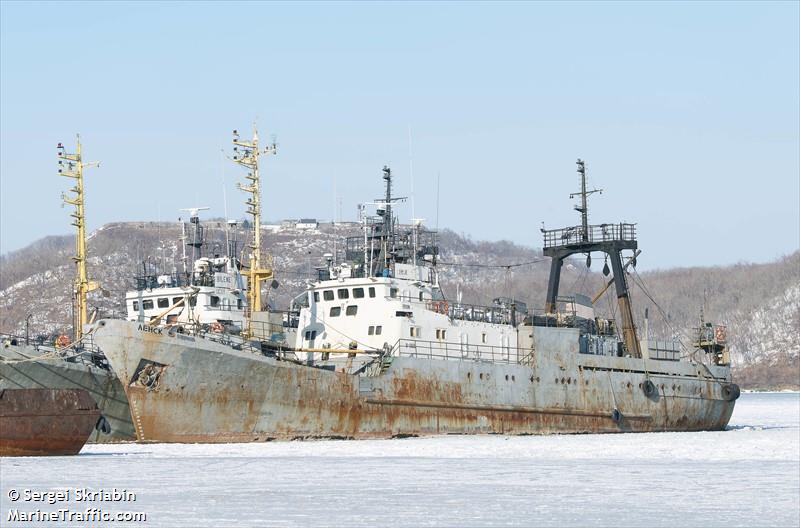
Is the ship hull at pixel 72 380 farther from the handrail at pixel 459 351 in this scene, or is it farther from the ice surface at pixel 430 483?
the handrail at pixel 459 351

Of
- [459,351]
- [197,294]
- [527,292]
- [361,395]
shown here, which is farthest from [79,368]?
[527,292]

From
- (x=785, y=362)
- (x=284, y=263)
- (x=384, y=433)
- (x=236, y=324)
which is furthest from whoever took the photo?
(x=284, y=263)

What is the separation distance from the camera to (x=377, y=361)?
36.5m

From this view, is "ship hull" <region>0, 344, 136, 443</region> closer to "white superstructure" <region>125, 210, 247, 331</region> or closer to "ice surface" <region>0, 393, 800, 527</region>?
"ice surface" <region>0, 393, 800, 527</region>

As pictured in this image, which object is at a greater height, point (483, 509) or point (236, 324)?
point (236, 324)

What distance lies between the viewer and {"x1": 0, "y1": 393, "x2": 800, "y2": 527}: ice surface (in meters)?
18.1

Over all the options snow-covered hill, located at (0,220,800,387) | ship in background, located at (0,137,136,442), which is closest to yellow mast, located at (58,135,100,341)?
ship in background, located at (0,137,136,442)

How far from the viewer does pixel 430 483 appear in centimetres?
2255

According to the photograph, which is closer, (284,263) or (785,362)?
(785,362)

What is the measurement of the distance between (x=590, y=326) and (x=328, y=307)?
11438 mm

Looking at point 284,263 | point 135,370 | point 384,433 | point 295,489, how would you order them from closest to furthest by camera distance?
point 295,489
point 135,370
point 384,433
point 284,263

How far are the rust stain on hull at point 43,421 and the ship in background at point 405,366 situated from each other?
4.18 metres

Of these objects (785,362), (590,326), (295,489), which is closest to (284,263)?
(785,362)

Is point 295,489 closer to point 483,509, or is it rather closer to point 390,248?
point 483,509
